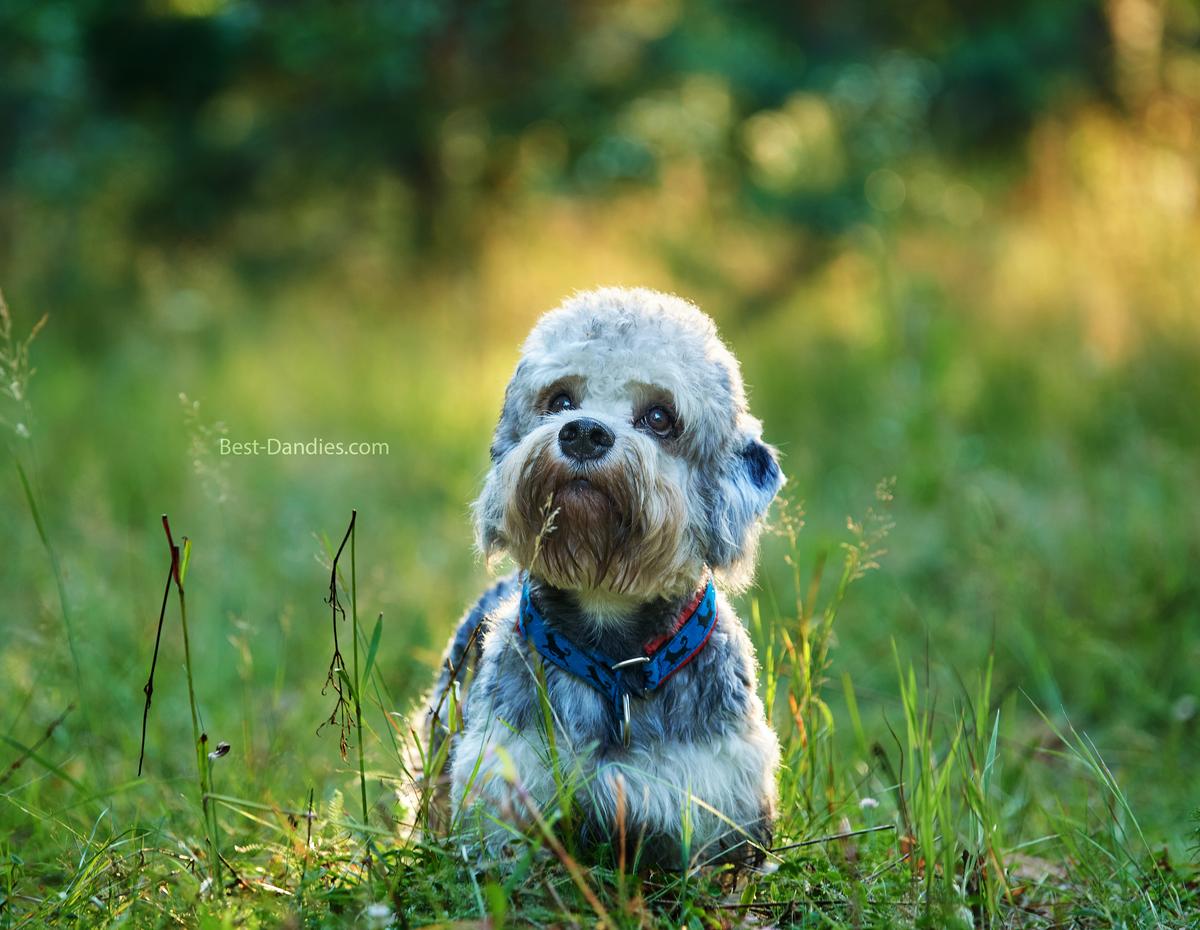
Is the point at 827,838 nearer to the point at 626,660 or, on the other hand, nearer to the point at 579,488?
the point at 626,660

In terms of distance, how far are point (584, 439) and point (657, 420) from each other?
27cm

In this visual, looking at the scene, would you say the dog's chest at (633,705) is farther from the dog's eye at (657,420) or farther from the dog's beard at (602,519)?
the dog's eye at (657,420)

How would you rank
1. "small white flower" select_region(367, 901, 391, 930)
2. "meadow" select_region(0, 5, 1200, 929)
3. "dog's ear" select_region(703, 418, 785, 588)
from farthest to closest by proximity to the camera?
"dog's ear" select_region(703, 418, 785, 588)
"meadow" select_region(0, 5, 1200, 929)
"small white flower" select_region(367, 901, 391, 930)

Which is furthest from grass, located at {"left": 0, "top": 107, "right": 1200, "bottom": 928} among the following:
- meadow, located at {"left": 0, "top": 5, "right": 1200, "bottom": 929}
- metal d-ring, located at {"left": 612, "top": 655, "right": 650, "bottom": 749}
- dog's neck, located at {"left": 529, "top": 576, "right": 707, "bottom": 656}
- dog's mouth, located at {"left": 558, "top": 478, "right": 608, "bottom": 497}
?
dog's mouth, located at {"left": 558, "top": 478, "right": 608, "bottom": 497}

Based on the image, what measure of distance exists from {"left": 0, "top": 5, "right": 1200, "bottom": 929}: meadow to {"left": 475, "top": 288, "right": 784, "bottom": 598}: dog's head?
0.29 metres

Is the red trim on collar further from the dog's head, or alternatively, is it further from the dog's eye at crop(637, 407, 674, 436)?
the dog's eye at crop(637, 407, 674, 436)

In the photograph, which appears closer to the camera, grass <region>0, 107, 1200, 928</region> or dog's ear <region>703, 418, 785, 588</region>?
grass <region>0, 107, 1200, 928</region>

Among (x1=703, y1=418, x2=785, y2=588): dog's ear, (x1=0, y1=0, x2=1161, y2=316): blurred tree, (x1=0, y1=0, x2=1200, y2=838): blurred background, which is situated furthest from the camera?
(x1=0, y1=0, x2=1161, y2=316): blurred tree

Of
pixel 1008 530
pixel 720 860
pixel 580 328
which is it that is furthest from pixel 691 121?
pixel 720 860

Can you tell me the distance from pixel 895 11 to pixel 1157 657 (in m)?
9.70

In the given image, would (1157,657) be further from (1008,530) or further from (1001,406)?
(1001,406)

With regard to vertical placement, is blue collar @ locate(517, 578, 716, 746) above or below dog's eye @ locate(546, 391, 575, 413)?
below

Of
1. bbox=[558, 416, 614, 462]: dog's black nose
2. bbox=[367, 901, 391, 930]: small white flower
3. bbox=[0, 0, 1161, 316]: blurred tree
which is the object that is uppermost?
bbox=[0, 0, 1161, 316]: blurred tree

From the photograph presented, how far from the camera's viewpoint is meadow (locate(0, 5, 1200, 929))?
279 centimetres
